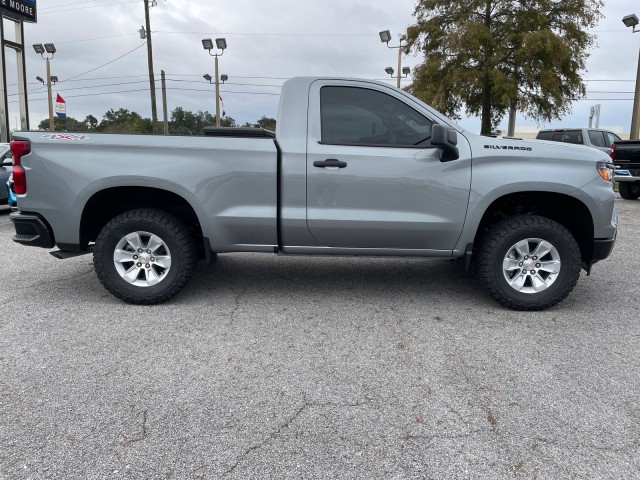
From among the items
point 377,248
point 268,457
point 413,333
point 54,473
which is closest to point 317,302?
point 377,248

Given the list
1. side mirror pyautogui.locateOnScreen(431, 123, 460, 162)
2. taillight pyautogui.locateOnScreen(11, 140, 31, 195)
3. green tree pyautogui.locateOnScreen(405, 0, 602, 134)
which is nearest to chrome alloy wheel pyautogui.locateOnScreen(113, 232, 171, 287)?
taillight pyautogui.locateOnScreen(11, 140, 31, 195)

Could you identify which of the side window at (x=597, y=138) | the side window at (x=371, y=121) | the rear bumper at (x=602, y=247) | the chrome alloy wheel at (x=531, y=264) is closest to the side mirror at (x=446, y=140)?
the side window at (x=371, y=121)

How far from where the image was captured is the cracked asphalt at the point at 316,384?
230 centimetres

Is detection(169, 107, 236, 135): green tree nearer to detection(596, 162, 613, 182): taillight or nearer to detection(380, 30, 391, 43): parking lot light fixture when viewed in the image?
detection(380, 30, 391, 43): parking lot light fixture

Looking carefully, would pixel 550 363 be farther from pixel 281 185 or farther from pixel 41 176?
pixel 41 176

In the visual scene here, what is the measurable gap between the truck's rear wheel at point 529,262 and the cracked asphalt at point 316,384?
0.19 metres

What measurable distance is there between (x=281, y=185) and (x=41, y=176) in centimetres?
200

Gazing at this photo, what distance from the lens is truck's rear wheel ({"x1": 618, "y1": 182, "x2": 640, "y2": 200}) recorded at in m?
14.3

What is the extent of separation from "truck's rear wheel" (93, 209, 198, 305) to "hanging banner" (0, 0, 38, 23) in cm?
2023

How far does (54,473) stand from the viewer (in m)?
2.17

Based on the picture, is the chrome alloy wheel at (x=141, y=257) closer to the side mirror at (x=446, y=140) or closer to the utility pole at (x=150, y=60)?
the side mirror at (x=446, y=140)

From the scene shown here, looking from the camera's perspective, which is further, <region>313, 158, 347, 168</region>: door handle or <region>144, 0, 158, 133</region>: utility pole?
<region>144, 0, 158, 133</region>: utility pole

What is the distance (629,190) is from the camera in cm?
1441

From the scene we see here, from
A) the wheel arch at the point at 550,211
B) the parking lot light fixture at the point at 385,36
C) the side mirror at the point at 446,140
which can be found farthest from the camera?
the parking lot light fixture at the point at 385,36
